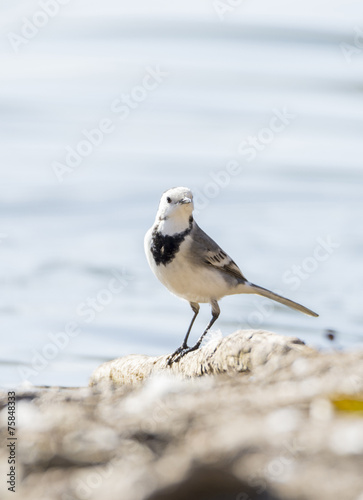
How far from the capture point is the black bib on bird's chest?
7.20 m

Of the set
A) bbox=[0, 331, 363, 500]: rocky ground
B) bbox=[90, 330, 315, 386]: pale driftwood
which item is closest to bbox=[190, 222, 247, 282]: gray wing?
bbox=[90, 330, 315, 386]: pale driftwood

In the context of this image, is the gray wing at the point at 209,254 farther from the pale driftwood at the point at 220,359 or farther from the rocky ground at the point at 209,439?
the rocky ground at the point at 209,439

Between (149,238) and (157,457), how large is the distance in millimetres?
3778

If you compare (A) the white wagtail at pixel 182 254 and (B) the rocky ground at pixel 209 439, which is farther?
(A) the white wagtail at pixel 182 254

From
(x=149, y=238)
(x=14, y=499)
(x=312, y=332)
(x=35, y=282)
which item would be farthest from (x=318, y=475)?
(x=35, y=282)

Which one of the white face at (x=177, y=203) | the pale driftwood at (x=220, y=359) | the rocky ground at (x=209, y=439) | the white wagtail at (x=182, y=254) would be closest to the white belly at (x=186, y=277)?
the white wagtail at (x=182, y=254)

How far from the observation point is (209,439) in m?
3.65

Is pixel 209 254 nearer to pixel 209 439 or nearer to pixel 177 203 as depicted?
pixel 177 203

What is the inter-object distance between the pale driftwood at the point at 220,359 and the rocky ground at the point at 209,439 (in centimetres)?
14

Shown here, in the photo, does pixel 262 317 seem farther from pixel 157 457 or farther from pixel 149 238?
pixel 157 457

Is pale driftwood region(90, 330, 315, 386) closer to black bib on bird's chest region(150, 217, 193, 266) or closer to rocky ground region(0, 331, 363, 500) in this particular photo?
rocky ground region(0, 331, 363, 500)

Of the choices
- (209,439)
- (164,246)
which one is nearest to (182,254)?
(164,246)

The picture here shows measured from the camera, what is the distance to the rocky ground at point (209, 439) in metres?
3.34

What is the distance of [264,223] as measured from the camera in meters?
14.8
